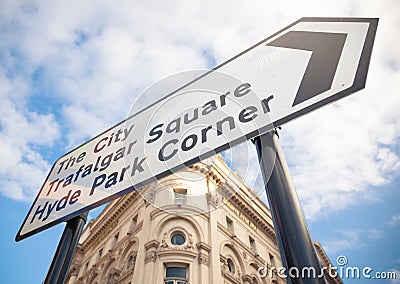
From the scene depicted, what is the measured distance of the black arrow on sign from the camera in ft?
5.00

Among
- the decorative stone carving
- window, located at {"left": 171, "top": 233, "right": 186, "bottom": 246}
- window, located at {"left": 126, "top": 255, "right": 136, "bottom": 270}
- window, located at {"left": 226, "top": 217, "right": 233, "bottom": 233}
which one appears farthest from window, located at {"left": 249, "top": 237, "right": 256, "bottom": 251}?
window, located at {"left": 126, "top": 255, "right": 136, "bottom": 270}

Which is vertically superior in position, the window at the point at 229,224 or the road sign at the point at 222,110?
the window at the point at 229,224

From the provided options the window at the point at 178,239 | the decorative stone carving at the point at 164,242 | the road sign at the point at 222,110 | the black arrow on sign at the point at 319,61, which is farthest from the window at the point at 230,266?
the black arrow on sign at the point at 319,61

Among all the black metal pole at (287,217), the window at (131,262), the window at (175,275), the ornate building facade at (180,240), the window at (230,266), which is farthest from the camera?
the window at (230,266)

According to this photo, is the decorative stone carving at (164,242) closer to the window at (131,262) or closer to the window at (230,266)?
the window at (131,262)

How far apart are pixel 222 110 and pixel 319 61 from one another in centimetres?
69

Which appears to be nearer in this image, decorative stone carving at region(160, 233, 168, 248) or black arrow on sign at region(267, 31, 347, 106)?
black arrow on sign at region(267, 31, 347, 106)

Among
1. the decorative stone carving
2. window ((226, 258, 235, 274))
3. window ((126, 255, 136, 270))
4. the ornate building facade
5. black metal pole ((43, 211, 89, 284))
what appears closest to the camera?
black metal pole ((43, 211, 89, 284))

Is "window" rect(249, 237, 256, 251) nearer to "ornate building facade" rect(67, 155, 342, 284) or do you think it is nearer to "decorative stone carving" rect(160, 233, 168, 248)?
"ornate building facade" rect(67, 155, 342, 284)

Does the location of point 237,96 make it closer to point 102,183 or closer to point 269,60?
point 269,60

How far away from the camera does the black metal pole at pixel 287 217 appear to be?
112 cm

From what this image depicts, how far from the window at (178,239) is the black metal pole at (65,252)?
1383 centimetres

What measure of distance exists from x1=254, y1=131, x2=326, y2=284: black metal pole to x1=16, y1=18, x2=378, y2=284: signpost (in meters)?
0.09

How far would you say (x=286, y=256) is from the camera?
119cm
